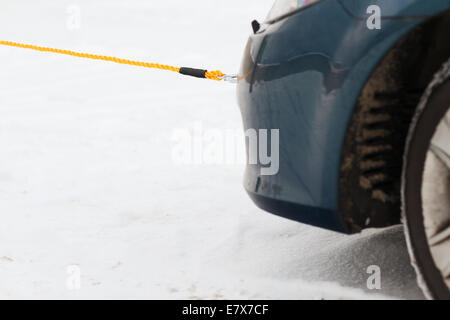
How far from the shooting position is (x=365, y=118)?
6.06ft

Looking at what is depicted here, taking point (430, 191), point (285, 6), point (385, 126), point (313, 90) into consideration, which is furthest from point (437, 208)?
point (285, 6)

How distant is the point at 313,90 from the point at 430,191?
47 cm

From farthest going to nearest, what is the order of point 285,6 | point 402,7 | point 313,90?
point 285,6 → point 313,90 → point 402,7

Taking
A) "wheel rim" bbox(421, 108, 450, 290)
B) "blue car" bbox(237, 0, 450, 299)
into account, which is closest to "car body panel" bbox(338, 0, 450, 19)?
"blue car" bbox(237, 0, 450, 299)

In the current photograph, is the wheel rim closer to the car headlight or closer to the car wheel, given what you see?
the car wheel

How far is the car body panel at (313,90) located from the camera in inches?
70.4

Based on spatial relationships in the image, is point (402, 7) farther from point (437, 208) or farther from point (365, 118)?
point (437, 208)

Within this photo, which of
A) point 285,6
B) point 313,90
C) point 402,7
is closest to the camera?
point 402,7

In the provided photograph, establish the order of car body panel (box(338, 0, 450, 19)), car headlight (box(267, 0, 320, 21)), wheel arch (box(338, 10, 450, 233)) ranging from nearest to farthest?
car body panel (box(338, 0, 450, 19))
wheel arch (box(338, 10, 450, 233))
car headlight (box(267, 0, 320, 21))

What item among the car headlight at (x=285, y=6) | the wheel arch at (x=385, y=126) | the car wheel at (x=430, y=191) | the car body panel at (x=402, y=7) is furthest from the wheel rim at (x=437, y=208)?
the car headlight at (x=285, y=6)

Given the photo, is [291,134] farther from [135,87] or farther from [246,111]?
[135,87]

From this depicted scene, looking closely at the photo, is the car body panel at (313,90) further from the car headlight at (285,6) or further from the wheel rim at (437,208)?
the wheel rim at (437,208)

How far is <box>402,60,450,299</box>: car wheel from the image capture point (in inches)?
68.6
